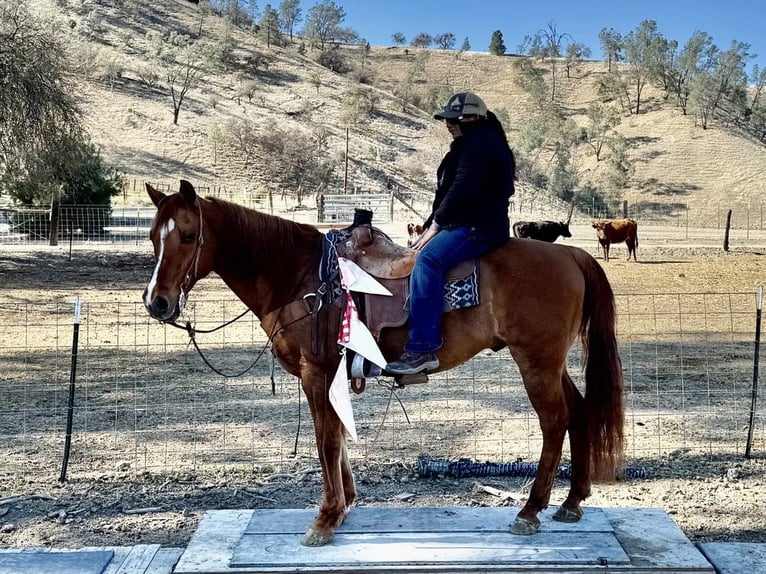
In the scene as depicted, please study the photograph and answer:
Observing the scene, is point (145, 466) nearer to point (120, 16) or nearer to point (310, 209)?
point (310, 209)

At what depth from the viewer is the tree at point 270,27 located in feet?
265

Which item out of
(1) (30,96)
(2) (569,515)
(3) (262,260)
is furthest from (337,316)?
(1) (30,96)

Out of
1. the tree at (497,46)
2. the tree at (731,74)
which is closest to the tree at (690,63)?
the tree at (731,74)

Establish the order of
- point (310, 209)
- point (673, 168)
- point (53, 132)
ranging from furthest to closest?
point (673, 168), point (310, 209), point (53, 132)

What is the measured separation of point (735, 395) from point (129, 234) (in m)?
21.1

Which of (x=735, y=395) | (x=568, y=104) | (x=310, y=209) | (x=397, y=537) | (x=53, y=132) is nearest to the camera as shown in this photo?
(x=397, y=537)

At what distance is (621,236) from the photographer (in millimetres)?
23172

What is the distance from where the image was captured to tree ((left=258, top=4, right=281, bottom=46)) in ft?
265

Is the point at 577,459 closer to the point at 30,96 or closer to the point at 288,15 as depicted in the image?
the point at 30,96

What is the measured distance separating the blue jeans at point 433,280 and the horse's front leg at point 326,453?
553 mm

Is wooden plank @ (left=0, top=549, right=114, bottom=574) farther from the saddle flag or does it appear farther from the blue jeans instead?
the blue jeans

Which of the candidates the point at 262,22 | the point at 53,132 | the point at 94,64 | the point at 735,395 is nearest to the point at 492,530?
the point at 735,395

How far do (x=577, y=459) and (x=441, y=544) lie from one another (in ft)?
3.41

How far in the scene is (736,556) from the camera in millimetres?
4312
